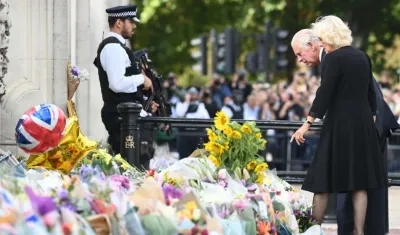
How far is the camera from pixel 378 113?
11820 millimetres

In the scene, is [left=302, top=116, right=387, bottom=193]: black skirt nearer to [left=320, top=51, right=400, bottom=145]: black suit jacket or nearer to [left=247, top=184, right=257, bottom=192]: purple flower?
[left=320, top=51, right=400, bottom=145]: black suit jacket

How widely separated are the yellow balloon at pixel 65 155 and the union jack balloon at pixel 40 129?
0.44 metres

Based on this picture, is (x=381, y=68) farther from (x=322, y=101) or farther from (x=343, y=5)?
(x=322, y=101)

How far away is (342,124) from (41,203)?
441 centimetres

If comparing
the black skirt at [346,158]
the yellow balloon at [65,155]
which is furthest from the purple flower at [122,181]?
the black skirt at [346,158]

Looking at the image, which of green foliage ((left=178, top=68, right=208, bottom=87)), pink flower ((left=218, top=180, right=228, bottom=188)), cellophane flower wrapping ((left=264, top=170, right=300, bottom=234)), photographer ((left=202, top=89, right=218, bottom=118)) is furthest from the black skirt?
green foliage ((left=178, top=68, right=208, bottom=87))

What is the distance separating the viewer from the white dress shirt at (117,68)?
12.9 m

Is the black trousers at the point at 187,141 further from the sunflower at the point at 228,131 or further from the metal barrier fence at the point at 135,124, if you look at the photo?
the sunflower at the point at 228,131

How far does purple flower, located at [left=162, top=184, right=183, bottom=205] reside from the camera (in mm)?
8062

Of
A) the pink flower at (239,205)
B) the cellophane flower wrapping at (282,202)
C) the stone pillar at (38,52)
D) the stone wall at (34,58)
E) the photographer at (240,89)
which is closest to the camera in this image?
the pink flower at (239,205)

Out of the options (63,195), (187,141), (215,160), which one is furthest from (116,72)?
(187,141)

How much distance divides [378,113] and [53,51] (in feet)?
8.62

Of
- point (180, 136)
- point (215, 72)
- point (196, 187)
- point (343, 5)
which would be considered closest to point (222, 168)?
point (196, 187)

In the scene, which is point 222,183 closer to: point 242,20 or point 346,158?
point 346,158
